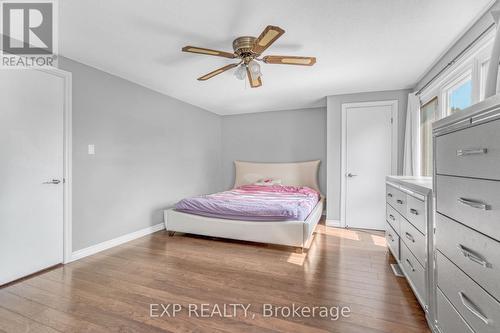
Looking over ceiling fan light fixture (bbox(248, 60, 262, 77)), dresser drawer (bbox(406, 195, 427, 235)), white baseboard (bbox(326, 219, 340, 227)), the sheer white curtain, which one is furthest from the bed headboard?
ceiling fan light fixture (bbox(248, 60, 262, 77))

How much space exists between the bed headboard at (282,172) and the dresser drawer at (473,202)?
11.3ft

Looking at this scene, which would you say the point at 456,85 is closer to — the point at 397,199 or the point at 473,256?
the point at 397,199

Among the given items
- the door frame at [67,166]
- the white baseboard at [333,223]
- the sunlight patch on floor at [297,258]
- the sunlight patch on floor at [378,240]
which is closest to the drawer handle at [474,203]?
the sunlight patch on floor at [297,258]

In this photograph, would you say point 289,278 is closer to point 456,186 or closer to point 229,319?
point 229,319

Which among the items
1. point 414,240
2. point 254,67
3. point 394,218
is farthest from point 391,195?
point 254,67

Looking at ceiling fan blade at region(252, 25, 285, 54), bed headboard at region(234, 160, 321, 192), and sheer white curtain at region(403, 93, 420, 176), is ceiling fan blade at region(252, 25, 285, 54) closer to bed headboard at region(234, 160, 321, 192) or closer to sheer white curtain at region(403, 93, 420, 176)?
sheer white curtain at region(403, 93, 420, 176)

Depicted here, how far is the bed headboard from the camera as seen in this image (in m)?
4.74

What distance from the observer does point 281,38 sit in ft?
7.25

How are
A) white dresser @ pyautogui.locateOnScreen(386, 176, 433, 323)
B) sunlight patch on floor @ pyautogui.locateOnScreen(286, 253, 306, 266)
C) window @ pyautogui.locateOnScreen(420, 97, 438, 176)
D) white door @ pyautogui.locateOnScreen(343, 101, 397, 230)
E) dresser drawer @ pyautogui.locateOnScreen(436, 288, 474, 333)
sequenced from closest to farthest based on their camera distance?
dresser drawer @ pyautogui.locateOnScreen(436, 288, 474, 333) → white dresser @ pyautogui.locateOnScreen(386, 176, 433, 323) → sunlight patch on floor @ pyautogui.locateOnScreen(286, 253, 306, 266) → window @ pyautogui.locateOnScreen(420, 97, 438, 176) → white door @ pyautogui.locateOnScreen(343, 101, 397, 230)

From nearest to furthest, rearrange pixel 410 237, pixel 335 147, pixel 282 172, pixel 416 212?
pixel 416 212
pixel 410 237
pixel 335 147
pixel 282 172

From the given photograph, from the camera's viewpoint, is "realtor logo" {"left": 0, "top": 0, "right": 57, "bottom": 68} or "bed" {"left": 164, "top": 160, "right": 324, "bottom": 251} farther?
"bed" {"left": 164, "top": 160, "right": 324, "bottom": 251}

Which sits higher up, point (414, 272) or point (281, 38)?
point (281, 38)

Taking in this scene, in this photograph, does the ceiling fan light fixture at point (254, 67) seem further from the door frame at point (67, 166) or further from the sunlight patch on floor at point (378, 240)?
the sunlight patch on floor at point (378, 240)

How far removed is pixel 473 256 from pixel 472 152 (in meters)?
0.44
